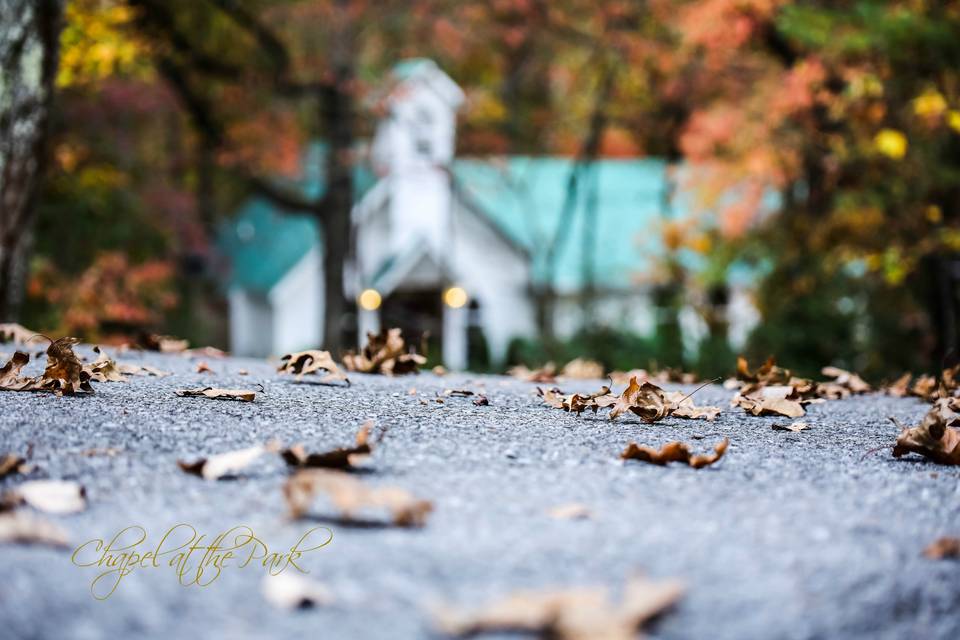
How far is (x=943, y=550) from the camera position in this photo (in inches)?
68.2

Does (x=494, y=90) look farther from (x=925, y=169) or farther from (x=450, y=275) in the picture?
(x=925, y=169)

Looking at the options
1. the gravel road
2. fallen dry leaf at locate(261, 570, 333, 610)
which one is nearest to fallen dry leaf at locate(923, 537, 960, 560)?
the gravel road

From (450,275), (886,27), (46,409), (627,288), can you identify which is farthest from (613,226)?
(46,409)

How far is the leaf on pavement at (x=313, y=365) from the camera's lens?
3.91 meters

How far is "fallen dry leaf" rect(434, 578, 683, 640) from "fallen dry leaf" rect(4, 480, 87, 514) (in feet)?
2.66

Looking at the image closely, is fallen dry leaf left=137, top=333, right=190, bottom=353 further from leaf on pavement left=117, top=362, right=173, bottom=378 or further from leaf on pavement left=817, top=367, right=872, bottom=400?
leaf on pavement left=817, top=367, right=872, bottom=400

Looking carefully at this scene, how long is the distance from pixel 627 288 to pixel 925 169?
37.5 ft

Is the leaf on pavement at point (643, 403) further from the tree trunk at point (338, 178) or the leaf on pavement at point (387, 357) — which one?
the tree trunk at point (338, 178)

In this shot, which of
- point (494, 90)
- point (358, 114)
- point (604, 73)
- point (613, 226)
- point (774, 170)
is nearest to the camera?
point (774, 170)

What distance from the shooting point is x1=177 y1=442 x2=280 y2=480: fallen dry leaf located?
2.06 m

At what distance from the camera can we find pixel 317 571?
158cm

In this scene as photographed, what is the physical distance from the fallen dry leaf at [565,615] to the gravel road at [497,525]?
0.11ft

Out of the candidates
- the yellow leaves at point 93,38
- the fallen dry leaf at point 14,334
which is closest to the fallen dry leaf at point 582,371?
the fallen dry leaf at point 14,334

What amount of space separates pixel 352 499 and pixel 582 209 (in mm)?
23146
